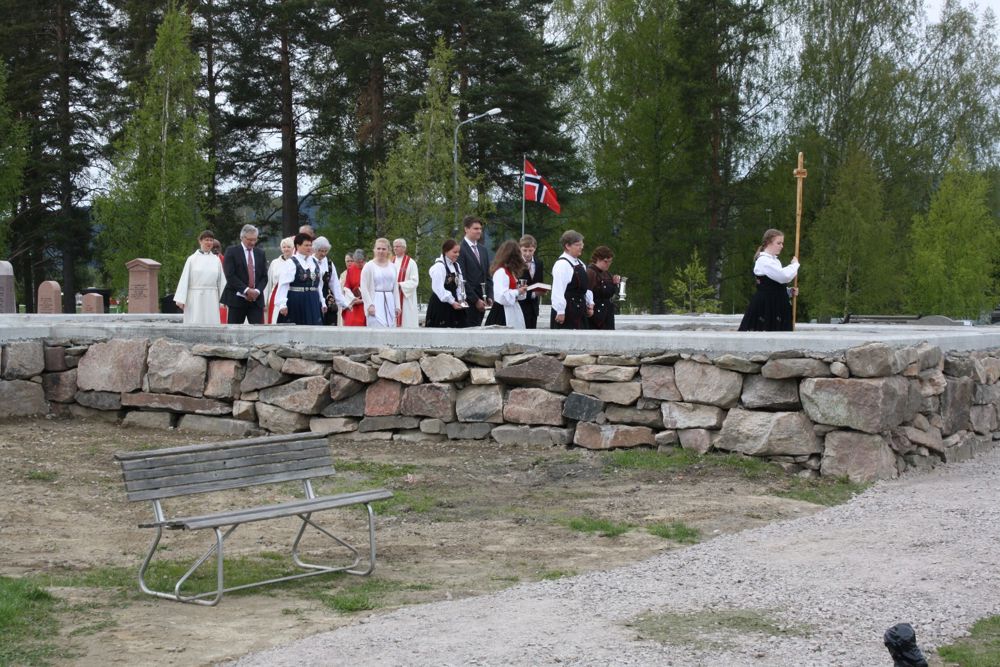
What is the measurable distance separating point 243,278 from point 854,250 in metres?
24.6

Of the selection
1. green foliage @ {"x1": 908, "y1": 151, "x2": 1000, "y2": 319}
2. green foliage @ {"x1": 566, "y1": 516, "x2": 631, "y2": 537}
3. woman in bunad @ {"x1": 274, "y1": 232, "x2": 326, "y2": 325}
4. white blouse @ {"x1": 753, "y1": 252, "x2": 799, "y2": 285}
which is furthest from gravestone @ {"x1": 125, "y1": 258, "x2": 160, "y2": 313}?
green foliage @ {"x1": 908, "y1": 151, "x2": 1000, "y2": 319}

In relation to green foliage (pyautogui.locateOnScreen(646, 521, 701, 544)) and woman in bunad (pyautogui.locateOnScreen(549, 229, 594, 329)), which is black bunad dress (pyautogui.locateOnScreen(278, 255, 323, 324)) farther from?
green foliage (pyautogui.locateOnScreen(646, 521, 701, 544))

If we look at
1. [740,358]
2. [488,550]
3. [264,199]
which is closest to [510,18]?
[264,199]

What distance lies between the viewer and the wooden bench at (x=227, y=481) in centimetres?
561

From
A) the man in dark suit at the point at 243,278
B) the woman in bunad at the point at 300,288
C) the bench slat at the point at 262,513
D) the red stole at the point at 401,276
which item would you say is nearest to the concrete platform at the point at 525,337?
the man in dark suit at the point at 243,278

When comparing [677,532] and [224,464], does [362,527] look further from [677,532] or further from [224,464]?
[677,532]

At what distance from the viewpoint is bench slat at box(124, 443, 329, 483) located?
5.79m

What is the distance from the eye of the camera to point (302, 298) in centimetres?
1303

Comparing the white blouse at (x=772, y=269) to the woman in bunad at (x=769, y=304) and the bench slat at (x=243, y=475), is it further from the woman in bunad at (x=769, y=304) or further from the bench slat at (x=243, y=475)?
the bench slat at (x=243, y=475)

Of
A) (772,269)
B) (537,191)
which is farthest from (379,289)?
(537,191)

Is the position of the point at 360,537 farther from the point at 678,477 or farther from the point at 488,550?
the point at 678,477

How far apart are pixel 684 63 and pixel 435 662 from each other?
1349 inches

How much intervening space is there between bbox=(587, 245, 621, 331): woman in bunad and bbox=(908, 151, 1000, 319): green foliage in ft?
85.4

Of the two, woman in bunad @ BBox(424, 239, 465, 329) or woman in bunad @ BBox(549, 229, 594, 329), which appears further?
woman in bunad @ BBox(424, 239, 465, 329)
